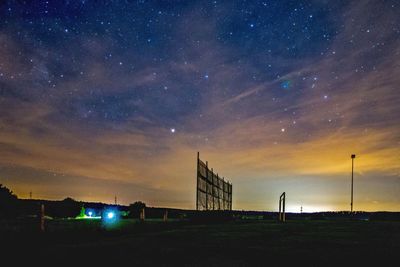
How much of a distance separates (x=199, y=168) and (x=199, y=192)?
1.37 m

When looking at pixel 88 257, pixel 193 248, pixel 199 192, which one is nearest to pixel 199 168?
pixel 199 192

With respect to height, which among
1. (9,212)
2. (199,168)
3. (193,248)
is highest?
(199,168)

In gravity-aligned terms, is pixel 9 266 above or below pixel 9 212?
above

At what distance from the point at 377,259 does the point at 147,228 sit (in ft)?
36.9

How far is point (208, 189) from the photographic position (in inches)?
940

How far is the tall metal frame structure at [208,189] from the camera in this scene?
20984mm

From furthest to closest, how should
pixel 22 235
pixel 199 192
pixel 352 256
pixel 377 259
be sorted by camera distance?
1. pixel 199 192
2. pixel 22 235
3. pixel 352 256
4. pixel 377 259

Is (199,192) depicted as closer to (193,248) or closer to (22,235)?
(22,235)

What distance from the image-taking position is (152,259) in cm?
611

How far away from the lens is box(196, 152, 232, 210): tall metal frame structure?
21.0 metres

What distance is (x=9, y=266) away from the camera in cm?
568

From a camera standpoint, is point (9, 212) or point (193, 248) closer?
point (193, 248)

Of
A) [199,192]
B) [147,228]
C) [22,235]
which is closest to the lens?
[22,235]

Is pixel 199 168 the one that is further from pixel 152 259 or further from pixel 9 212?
pixel 152 259
